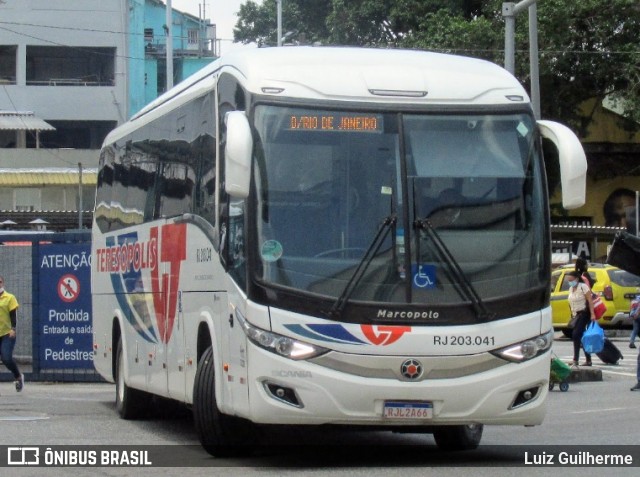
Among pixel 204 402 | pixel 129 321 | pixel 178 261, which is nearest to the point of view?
pixel 204 402

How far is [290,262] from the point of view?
10945 millimetres

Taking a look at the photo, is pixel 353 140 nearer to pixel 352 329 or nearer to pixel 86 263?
pixel 352 329

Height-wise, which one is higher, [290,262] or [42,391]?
[290,262]

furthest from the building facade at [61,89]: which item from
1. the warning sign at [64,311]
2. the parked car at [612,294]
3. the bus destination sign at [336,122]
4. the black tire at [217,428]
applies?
the bus destination sign at [336,122]

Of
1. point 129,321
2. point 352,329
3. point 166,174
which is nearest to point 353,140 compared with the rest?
point 352,329

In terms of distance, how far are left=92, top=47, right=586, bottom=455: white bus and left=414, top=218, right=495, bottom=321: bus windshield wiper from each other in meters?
0.01

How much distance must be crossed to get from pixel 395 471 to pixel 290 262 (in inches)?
71.2

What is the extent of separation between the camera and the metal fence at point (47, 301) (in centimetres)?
2330

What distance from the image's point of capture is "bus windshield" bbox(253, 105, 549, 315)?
1093 cm

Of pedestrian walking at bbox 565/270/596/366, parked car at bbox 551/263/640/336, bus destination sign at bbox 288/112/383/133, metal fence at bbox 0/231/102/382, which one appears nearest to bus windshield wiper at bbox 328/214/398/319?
bus destination sign at bbox 288/112/383/133

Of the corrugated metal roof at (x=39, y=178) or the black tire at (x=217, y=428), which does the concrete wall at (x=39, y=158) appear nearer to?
the corrugated metal roof at (x=39, y=178)

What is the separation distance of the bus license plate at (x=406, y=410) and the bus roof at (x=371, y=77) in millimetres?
2412

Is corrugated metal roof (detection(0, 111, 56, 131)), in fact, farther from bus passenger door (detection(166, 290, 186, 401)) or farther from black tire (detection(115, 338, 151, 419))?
bus passenger door (detection(166, 290, 186, 401))

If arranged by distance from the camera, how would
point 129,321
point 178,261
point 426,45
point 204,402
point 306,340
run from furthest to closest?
point 426,45 → point 129,321 → point 178,261 → point 204,402 → point 306,340
